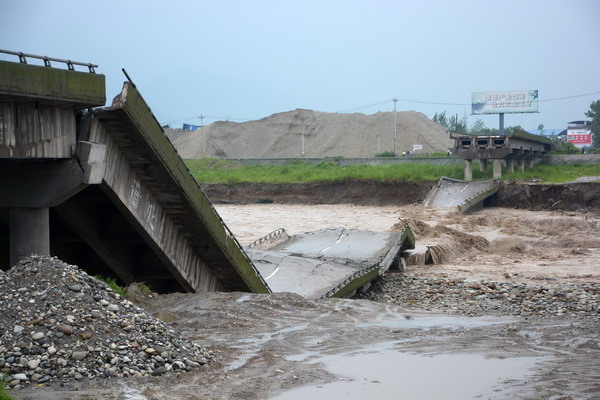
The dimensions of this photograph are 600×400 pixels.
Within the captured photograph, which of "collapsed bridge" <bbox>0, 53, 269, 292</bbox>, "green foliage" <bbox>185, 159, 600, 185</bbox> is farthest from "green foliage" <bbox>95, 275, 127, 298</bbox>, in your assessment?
"green foliage" <bbox>185, 159, 600, 185</bbox>

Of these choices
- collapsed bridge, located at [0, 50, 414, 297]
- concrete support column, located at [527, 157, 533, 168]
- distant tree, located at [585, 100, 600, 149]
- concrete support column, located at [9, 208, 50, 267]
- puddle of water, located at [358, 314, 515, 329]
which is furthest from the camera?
distant tree, located at [585, 100, 600, 149]

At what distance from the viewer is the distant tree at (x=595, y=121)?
10663cm

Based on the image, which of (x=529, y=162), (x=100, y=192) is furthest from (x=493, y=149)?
(x=100, y=192)

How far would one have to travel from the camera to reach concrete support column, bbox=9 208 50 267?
1134cm

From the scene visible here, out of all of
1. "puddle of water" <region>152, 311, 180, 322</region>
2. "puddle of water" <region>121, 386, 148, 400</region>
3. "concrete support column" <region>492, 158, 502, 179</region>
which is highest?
"concrete support column" <region>492, 158, 502, 179</region>

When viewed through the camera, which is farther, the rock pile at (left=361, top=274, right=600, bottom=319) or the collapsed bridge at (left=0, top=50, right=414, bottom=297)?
the rock pile at (left=361, top=274, right=600, bottom=319)

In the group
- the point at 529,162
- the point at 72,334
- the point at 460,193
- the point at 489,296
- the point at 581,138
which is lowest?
the point at 489,296

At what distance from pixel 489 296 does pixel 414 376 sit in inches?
437

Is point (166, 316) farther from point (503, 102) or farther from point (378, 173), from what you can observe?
point (503, 102)

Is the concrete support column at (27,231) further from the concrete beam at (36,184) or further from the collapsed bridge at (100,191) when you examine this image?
the concrete beam at (36,184)

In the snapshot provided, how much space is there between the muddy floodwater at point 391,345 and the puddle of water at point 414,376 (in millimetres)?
14

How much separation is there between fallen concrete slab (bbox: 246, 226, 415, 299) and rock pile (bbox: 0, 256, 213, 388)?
25.6 feet

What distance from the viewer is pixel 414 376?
31.2ft

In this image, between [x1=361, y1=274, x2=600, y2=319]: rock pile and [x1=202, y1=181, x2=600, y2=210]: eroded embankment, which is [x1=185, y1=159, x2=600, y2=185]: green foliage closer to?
[x1=202, y1=181, x2=600, y2=210]: eroded embankment
